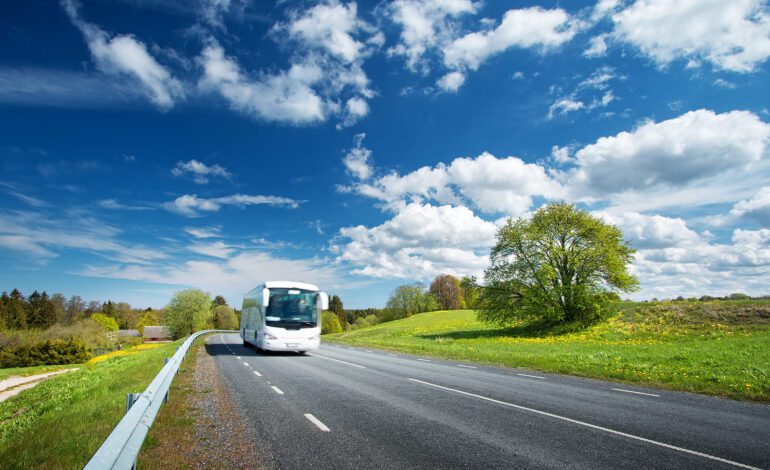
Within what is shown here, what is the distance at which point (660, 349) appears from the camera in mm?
20141

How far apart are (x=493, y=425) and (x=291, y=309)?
48.9 feet

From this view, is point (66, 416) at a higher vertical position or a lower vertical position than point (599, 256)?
lower

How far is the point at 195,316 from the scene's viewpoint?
83125 mm

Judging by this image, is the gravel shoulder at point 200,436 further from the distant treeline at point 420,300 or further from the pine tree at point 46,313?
the pine tree at point 46,313

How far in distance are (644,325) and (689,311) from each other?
4058 mm

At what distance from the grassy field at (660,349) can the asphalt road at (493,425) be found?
2.45 m

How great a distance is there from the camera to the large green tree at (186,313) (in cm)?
8300

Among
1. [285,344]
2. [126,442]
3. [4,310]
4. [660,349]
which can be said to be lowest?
[660,349]

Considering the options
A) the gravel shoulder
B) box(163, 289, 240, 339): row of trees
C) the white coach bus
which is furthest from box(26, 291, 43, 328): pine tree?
the gravel shoulder

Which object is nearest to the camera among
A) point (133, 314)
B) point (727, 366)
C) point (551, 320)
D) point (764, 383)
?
point (764, 383)

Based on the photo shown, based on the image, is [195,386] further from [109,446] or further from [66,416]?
[109,446]

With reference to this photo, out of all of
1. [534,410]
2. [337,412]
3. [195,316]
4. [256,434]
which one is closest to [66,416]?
[256,434]

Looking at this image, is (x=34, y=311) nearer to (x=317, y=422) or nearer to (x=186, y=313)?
(x=186, y=313)

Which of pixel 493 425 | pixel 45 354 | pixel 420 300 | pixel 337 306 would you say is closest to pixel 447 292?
pixel 420 300
